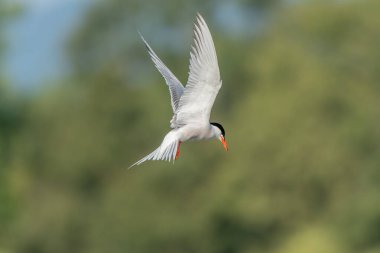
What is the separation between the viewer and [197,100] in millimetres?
8289

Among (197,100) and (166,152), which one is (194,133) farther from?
(197,100)

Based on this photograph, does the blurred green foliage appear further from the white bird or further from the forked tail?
the forked tail

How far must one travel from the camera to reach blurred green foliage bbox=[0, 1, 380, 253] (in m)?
32.0

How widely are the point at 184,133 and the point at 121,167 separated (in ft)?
104

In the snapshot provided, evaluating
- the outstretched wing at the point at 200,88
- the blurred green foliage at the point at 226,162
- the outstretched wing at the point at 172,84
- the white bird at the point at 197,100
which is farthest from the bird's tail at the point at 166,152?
the blurred green foliage at the point at 226,162

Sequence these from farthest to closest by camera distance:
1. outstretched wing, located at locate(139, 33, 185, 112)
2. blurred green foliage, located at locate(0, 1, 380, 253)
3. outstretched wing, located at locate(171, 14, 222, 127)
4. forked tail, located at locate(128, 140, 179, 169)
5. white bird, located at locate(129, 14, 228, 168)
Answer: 1. blurred green foliage, located at locate(0, 1, 380, 253)
2. outstretched wing, located at locate(139, 33, 185, 112)
3. outstretched wing, located at locate(171, 14, 222, 127)
4. white bird, located at locate(129, 14, 228, 168)
5. forked tail, located at locate(128, 140, 179, 169)

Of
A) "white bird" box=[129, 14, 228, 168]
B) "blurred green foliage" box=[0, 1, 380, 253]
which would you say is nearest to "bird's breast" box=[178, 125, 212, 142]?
"white bird" box=[129, 14, 228, 168]

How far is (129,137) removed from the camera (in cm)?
4081

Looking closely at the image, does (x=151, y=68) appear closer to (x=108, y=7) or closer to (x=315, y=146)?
(x=108, y=7)

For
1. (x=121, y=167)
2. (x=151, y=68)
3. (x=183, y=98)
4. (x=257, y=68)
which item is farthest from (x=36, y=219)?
(x=183, y=98)

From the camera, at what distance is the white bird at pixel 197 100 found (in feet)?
26.0

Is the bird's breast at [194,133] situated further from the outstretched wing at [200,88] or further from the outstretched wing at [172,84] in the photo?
the outstretched wing at [172,84]

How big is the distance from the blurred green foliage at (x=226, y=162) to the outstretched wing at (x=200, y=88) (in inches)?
769

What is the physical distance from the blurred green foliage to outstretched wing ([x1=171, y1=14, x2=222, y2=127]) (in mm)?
19527
